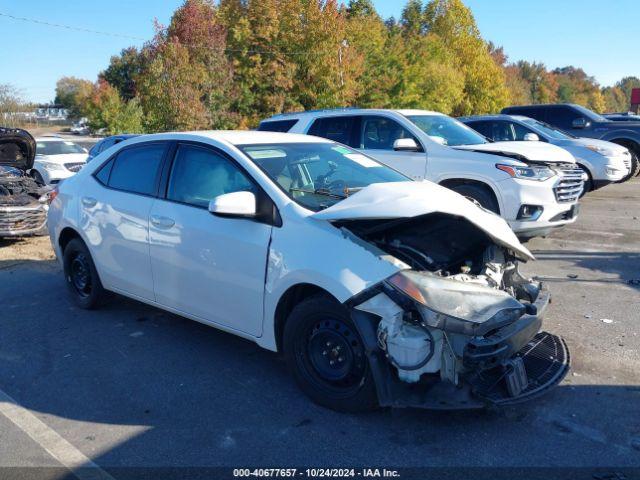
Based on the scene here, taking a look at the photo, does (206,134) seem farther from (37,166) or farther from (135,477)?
(37,166)

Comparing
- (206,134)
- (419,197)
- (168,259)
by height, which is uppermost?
(206,134)

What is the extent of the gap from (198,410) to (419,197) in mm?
1996

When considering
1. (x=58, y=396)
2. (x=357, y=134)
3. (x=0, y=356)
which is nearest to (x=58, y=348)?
(x=0, y=356)

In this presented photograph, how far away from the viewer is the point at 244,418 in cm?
381

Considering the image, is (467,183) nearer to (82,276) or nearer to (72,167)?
(82,276)

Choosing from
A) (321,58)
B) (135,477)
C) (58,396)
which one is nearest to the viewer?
(135,477)

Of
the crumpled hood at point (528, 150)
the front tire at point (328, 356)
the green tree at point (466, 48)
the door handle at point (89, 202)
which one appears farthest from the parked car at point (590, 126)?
the green tree at point (466, 48)

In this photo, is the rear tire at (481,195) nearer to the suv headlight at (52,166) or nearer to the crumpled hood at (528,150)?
the crumpled hood at (528,150)

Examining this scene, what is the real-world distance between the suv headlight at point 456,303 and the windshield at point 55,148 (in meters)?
15.2

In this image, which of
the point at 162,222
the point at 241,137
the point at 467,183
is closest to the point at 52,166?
the point at 467,183

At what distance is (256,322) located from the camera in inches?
165

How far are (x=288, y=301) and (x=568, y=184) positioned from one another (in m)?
5.61

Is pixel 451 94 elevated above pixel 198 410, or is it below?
above

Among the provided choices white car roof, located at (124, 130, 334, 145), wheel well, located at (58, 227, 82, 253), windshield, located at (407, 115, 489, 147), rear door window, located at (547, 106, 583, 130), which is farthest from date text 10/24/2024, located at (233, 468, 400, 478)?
rear door window, located at (547, 106, 583, 130)
